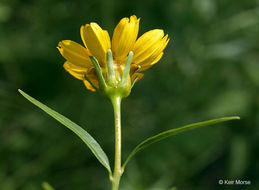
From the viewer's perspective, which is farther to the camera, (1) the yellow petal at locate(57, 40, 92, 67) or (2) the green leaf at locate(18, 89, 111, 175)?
(1) the yellow petal at locate(57, 40, 92, 67)

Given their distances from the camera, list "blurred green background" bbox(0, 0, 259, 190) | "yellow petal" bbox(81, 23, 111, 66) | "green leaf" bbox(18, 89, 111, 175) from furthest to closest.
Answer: "blurred green background" bbox(0, 0, 259, 190), "yellow petal" bbox(81, 23, 111, 66), "green leaf" bbox(18, 89, 111, 175)

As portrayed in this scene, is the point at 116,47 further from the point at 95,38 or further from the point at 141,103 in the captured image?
the point at 141,103

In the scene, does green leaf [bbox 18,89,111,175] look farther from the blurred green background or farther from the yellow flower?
the blurred green background

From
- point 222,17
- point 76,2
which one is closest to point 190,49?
point 222,17

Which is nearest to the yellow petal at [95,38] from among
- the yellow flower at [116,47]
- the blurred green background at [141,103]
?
the yellow flower at [116,47]

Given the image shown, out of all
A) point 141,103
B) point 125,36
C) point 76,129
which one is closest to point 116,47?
point 125,36

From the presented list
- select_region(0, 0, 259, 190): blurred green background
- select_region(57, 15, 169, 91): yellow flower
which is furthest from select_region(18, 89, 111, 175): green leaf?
select_region(0, 0, 259, 190): blurred green background

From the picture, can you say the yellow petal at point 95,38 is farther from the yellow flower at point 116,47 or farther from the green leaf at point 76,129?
the green leaf at point 76,129
